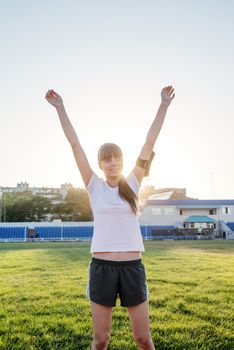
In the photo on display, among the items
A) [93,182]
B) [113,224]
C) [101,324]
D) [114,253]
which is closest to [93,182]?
[93,182]

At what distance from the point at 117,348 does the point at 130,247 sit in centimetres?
197

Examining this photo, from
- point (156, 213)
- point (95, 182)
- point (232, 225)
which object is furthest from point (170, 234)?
point (95, 182)

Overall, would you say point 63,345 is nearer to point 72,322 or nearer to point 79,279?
point 72,322

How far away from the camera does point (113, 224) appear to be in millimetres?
3389

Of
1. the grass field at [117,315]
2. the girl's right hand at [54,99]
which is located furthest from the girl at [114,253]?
the grass field at [117,315]

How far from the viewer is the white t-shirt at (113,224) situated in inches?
133

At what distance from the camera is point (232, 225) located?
177 feet

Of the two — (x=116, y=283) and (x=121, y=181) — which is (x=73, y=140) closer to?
(x=121, y=181)

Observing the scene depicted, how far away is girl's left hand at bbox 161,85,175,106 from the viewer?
3.95m

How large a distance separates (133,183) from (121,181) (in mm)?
121

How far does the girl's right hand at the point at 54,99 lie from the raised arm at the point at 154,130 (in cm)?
88

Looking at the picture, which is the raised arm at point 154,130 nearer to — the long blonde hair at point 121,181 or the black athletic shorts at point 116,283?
the long blonde hair at point 121,181

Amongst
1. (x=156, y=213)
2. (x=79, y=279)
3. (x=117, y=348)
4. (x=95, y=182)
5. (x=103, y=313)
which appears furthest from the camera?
(x=156, y=213)

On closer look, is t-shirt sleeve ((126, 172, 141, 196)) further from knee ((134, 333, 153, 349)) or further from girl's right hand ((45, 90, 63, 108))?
knee ((134, 333, 153, 349))
